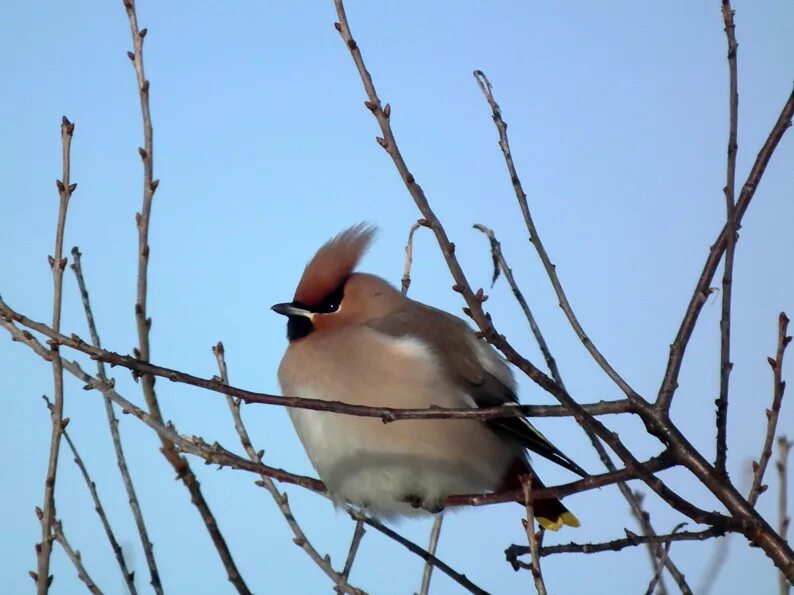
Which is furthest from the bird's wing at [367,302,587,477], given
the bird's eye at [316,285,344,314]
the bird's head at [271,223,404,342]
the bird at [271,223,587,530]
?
the bird's eye at [316,285,344,314]

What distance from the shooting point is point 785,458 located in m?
3.32

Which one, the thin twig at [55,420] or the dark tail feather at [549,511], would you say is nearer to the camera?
the thin twig at [55,420]

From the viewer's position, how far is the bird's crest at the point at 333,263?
433 cm

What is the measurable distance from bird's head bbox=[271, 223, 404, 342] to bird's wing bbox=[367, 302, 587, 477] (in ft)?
0.43

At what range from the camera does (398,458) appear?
3723 millimetres

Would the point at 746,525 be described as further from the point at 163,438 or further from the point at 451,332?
the point at 451,332

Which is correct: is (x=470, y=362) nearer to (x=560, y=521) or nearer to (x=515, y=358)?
(x=560, y=521)

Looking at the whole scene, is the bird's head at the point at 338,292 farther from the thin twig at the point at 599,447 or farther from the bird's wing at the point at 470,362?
the thin twig at the point at 599,447

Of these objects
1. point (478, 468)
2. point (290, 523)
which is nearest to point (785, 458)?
point (478, 468)

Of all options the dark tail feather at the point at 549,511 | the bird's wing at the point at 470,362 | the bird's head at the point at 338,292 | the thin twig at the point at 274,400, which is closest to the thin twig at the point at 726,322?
the thin twig at the point at 274,400

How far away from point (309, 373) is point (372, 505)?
1.77ft

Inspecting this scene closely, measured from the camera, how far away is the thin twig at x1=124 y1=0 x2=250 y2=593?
2.66 m

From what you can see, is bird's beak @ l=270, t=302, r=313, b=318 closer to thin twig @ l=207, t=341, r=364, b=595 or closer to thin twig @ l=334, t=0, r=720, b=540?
thin twig @ l=207, t=341, r=364, b=595

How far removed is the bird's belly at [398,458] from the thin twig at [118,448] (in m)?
0.81
